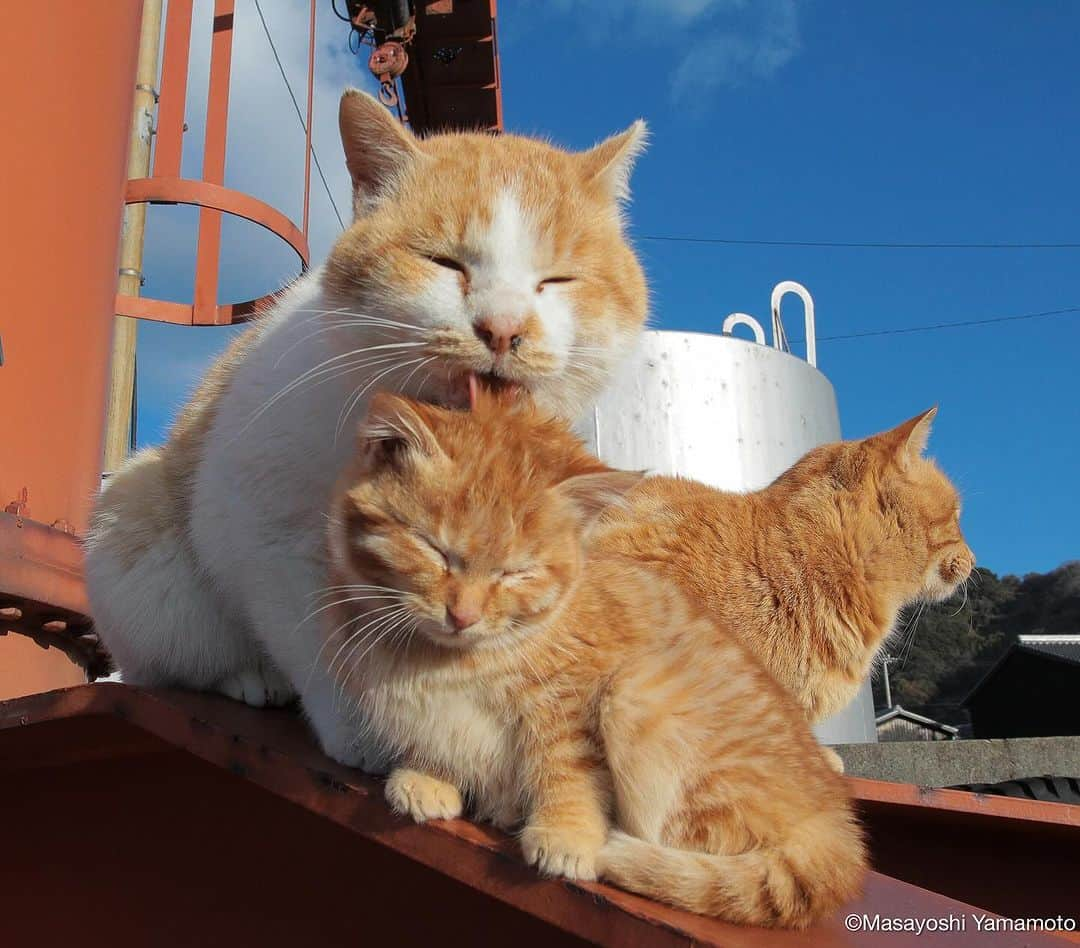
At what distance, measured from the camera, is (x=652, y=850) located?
130 cm

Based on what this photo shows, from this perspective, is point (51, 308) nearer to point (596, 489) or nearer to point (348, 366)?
point (348, 366)

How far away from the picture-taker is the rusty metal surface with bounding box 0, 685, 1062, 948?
117cm

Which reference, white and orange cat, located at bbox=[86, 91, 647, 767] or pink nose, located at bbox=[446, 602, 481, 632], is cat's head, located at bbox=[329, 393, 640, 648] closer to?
pink nose, located at bbox=[446, 602, 481, 632]

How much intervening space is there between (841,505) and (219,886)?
217 cm

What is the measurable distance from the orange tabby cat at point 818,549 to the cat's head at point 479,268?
0.85 m

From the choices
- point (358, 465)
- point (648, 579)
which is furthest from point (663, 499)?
point (358, 465)

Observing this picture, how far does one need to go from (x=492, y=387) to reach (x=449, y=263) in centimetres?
29

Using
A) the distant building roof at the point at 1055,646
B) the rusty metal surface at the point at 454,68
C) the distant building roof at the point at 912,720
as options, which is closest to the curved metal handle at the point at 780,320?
the rusty metal surface at the point at 454,68

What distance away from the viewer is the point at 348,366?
73.7 inches

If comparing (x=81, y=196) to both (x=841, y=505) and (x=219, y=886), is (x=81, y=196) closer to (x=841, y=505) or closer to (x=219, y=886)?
(x=219, y=886)

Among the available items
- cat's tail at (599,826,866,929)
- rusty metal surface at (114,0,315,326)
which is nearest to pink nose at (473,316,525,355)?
cat's tail at (599,826,866,929)

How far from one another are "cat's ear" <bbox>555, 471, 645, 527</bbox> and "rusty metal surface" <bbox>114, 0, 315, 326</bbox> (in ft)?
9.31

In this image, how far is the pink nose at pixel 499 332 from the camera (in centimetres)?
168

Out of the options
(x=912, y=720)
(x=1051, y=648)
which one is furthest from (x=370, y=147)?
(x=912, y=720)
